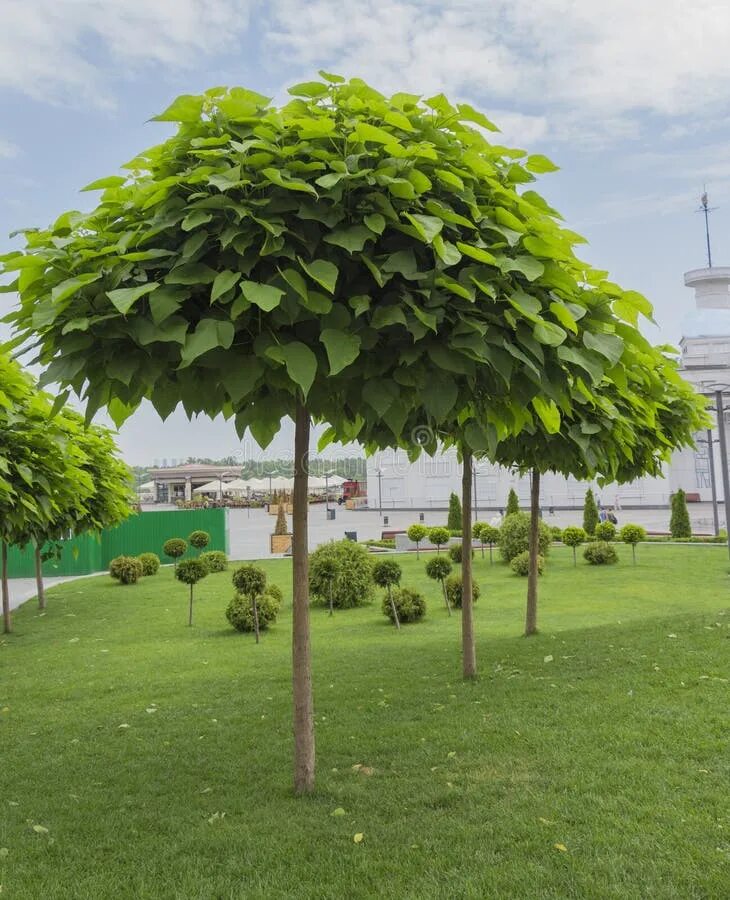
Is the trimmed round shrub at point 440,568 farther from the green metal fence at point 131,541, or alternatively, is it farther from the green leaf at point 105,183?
the green metal fence at point 131,541

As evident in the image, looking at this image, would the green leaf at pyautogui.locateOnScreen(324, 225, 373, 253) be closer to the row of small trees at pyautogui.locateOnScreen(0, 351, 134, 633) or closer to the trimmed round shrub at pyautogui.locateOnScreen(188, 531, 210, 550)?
the row of small trees at pyautogui.locateOnScreen(0, 351, 134, 633)

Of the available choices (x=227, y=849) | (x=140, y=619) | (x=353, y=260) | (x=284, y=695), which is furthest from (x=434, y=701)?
(x=140, y=619)

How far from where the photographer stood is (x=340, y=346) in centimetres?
269

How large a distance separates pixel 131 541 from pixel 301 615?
23.2 metres

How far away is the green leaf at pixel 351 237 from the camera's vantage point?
274 centimetres

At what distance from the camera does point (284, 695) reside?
275 inches

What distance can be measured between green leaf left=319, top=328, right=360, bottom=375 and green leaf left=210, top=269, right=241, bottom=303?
0.38 metres

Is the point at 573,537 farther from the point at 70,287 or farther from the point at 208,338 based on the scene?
the point at 70,287

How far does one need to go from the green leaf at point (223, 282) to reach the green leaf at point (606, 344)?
1.43 metres

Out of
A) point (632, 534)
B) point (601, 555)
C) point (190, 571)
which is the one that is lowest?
point (601, 555)

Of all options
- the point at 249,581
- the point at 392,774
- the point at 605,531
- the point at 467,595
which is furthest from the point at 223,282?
the point at 605,531

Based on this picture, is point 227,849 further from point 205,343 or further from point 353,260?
point 353,260

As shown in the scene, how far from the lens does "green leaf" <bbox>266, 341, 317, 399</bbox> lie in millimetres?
2627

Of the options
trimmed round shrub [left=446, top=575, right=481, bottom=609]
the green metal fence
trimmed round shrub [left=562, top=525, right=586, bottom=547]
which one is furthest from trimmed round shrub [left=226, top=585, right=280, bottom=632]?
the green metal fence
